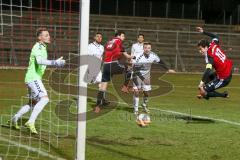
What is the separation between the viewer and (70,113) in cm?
1444

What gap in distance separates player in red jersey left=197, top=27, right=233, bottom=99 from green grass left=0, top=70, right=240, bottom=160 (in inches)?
31.5

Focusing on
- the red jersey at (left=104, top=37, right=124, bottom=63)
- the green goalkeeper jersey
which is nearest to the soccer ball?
the green goalkeeper jersey

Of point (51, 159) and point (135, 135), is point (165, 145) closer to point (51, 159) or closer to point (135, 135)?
point (135, 135)

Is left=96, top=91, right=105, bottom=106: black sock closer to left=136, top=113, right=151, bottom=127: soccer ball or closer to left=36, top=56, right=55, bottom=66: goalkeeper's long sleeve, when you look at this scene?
left=136, top=113, right=151, bottom=127: soccer ball

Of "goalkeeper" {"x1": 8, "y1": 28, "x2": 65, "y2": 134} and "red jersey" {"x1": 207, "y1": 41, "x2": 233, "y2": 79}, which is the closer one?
"goalkeeper" {"x1": 8, "y1": 28, "x2": 65, "y2": 134}

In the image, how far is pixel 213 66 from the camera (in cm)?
1489

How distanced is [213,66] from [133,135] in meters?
4.30

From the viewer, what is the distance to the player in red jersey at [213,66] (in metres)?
14.5

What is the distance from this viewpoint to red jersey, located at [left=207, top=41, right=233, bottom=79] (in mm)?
14547

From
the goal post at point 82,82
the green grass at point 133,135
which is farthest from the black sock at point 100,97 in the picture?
the goal post at point 82,82

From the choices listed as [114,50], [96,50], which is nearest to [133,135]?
[114,50]

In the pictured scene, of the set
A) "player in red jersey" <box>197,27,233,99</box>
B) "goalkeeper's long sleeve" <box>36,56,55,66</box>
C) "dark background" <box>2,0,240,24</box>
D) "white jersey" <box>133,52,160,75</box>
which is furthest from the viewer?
"dark background" <box>2,0,240,24</box>

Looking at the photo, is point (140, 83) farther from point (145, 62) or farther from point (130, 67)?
point (130, 67)

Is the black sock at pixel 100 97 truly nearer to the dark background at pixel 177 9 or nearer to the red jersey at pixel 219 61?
the red jersey at pixel 219 61
